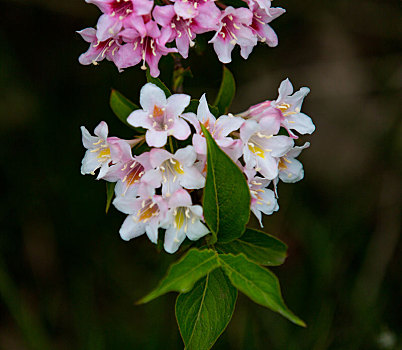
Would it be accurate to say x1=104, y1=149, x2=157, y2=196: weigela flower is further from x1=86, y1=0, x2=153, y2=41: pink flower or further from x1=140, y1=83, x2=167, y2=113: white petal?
x1=86, y1=0, x2=153, y2=41: pink flower

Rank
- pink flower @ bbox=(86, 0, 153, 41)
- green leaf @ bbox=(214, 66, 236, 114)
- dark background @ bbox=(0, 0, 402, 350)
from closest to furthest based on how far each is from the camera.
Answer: pink flower @ bbox=(86, 0, 153, 41), green leaf @ bbox=(214, 66, 236, 114), dark background @ bbox=(0, 0, 402, 350)

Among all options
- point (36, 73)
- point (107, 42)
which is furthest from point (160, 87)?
point (36, 73)

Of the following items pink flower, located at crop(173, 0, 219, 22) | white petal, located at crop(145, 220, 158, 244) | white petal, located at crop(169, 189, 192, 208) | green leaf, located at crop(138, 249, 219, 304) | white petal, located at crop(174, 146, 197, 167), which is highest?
pink flower, located at crop(173, 0, 219, 22)

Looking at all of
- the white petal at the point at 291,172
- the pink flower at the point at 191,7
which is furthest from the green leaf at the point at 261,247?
the pink flower at the point at 191,7

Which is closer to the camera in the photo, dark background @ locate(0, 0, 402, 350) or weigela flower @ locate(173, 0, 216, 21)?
weigela flower @ locate(173, 0, 216, 21)

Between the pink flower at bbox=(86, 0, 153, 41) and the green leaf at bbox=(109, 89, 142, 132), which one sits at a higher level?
the pink flower at bbox=(86, 0, 153, 41)

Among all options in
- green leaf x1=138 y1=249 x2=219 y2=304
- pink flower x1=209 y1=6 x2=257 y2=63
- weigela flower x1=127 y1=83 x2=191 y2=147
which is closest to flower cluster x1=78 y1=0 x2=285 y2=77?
pink flower x1=209 y1=6 x2=257 y2=63

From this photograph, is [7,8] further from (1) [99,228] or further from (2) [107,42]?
(2) [107,42]
